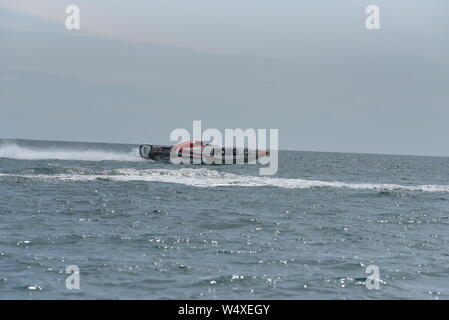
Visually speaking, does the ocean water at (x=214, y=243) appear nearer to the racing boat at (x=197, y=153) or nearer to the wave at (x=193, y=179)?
the wave at (x=193, y=179)

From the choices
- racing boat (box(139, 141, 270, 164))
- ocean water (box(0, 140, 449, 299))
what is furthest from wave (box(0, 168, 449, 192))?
racing boat (box(139, 141, 270, 164))

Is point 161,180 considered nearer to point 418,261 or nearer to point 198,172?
point 198,172

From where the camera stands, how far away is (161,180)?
1679 inches

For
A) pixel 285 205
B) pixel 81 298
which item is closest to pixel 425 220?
pixel 285 205

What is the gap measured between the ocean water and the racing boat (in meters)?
25.1

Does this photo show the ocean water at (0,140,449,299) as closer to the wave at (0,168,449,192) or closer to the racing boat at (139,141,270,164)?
the wave at (0,168,449,192)

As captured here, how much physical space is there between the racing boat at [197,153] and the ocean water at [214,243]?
25.1 metres

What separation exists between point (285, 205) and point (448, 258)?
13.4m

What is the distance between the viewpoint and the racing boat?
62.8m

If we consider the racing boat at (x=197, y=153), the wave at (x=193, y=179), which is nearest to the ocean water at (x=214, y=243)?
the wave at (x=193, y=179)

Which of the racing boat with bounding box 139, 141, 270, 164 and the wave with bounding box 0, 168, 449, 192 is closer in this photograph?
the wave with bounding box 0, 168, 449, 192

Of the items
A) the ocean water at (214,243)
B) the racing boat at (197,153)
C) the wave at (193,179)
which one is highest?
the racing boat at (197,153)

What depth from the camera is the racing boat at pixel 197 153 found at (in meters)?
62.8

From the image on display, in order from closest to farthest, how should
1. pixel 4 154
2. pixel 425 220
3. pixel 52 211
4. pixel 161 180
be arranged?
pixel 52 211 → pixel 425 220 → pixel 161 180 → pixel 4 154
